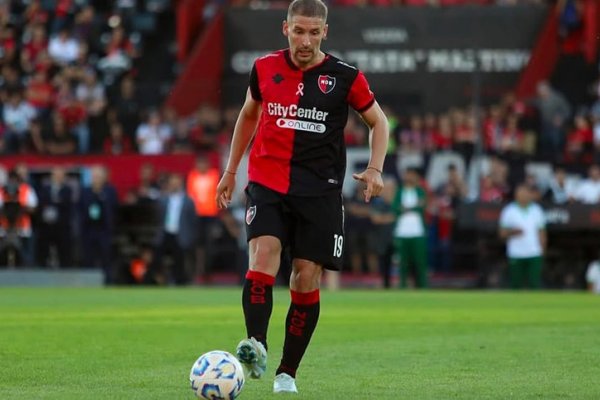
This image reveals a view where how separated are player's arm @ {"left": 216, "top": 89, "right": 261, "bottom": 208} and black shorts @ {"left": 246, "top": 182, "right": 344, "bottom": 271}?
28 cm

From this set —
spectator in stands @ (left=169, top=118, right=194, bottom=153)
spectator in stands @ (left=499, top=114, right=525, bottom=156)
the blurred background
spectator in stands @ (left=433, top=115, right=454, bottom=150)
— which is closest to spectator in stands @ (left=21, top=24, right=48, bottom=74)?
the blurred background

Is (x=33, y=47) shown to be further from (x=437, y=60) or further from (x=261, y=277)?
(x=261, y=277)

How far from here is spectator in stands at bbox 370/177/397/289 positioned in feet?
85.6

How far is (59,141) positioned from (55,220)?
1.97m

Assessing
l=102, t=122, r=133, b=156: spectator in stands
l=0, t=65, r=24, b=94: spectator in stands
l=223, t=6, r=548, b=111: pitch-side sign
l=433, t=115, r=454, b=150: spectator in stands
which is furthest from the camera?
l=0, t=65, r=24, b=94: spectator in stands

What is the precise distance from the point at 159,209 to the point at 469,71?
7340 mm

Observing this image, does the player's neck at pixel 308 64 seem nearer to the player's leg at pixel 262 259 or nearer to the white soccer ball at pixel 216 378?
the player's leg at pixel 262 259

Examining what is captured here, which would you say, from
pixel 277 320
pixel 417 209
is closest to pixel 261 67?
pixel 277 320

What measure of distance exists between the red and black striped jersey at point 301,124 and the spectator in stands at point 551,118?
18341 mm

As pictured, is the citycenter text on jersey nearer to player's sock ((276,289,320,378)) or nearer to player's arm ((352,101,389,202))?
player's arm ((352,101,389,202))

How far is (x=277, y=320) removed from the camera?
50.3ft

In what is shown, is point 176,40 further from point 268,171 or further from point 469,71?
point 268,171

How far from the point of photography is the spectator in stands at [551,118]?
2727 centimetres

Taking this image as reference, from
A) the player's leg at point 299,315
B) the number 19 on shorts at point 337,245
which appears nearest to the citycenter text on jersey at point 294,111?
the number 19 on shorts at point 337,245
